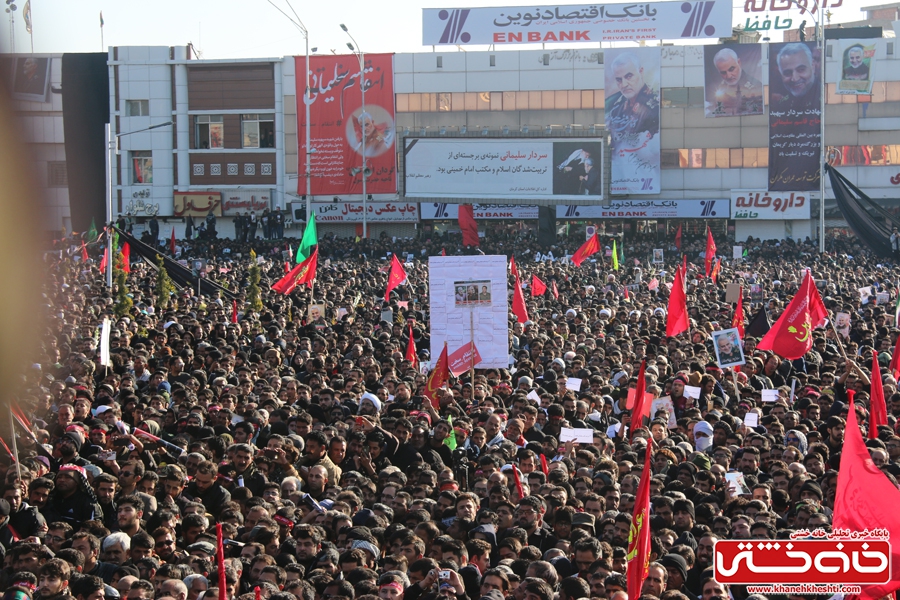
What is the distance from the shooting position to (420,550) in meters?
5.93

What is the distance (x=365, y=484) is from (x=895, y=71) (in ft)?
168

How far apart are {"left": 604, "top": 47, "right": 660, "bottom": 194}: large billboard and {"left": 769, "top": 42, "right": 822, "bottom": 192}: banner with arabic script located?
17.2 ft

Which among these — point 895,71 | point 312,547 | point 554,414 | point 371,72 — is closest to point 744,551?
point 312,547

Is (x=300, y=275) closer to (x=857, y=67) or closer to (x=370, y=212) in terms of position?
(x=370, y=212)

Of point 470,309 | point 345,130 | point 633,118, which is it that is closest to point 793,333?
point 470,309

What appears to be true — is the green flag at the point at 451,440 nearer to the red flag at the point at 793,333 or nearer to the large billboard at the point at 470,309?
the large billboard at the point at 470,309

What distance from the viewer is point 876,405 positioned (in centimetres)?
970

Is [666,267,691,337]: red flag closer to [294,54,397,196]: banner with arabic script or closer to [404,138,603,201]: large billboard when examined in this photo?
[404,138,603,201]: large billboard

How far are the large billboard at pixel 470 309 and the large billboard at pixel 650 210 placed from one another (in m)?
39.6

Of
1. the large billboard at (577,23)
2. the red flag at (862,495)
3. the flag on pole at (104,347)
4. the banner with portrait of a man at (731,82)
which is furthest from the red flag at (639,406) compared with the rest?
the large billboard at (577,23)

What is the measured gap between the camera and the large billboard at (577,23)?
5169 cm

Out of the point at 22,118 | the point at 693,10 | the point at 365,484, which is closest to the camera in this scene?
the point at 22,118

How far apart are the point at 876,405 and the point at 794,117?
43.4m

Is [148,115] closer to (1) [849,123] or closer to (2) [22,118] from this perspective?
(1) [849,123]
